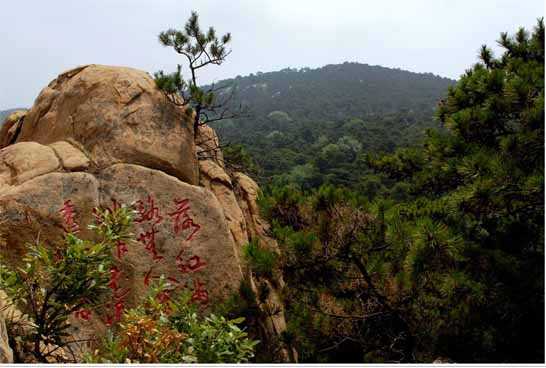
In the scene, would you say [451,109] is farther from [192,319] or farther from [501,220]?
[192,319]

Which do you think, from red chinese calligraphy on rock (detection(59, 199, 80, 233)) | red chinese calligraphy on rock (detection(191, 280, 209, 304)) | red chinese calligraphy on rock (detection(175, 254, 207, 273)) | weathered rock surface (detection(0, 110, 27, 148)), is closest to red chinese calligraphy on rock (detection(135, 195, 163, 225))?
red chinese calligraphy on rock (detection(175, 254, 207, 273))

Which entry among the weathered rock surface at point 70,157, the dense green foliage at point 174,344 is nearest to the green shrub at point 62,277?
the dense green foliage at point 174,344

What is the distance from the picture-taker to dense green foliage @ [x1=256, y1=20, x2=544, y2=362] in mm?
2490

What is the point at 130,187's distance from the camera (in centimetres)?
379

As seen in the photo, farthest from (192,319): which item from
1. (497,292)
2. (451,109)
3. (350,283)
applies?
(451,109)

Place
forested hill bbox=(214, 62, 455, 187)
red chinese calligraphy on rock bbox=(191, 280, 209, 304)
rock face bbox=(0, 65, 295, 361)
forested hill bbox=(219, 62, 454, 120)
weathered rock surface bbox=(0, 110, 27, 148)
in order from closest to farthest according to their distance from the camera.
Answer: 1. rock face bbox=(0, 65, 295, 361)
2. red chinese calligraphy on rock bbox=(191, 280, 209, 304)
3. weathered rock surface bbox=(0, 110, 27, 148)
4. forested hill bbox=(214, 62, 455, 187)
5. forested hill bbox=(219, 62, 454, 120)

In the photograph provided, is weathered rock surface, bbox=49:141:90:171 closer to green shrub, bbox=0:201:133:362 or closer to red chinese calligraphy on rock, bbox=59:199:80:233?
red chinese calligraphy on rock, bbox=59:199:80:233

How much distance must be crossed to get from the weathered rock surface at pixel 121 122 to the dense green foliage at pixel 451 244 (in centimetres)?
137

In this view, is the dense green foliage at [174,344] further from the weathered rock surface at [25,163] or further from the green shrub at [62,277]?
the weathered rock surface at [25,163]

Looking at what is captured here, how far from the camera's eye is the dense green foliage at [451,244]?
2.49 m

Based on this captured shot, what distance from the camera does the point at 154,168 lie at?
403 centimetres

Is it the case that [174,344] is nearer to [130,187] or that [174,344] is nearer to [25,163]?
[130,187]

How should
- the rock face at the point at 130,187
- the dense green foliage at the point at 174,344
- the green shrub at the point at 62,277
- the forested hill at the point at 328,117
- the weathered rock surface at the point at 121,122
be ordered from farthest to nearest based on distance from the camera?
1. the forested hill at the point at 328,117
2. the weathered rock surface at the point at 121,122
3. the rock face at the point at 130,187
4. the green shrub at the point at 62,277
5. the dense green foliage at the point at 174,344

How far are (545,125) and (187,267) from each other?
2.78 m
